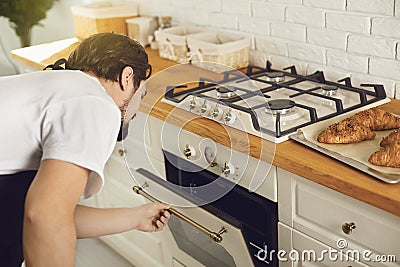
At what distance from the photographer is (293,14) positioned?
1.97 meters

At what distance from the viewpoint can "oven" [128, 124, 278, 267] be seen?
58.3 inches

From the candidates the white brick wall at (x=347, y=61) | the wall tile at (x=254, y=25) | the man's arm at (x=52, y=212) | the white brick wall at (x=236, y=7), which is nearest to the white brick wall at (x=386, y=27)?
the white brick wall at (x=347, y=61)

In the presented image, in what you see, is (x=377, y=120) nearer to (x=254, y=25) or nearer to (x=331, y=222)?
(x=331, y=222)

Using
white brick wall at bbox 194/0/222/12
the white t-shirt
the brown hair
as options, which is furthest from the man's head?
white brick wall at bbox 194/0/222/12

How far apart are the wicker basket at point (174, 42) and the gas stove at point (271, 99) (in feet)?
1.05

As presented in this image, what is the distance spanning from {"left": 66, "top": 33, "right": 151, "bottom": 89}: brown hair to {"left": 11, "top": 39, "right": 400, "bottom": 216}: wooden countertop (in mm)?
307

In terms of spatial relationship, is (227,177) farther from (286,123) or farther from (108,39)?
(108,39)

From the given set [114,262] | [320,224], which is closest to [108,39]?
[320,224]

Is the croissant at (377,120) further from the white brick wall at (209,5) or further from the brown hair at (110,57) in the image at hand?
the white brick wall at (209,5)

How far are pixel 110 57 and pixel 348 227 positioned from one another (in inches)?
26.7

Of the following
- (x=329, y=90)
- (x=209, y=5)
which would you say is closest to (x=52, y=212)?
(x=329, y=90)

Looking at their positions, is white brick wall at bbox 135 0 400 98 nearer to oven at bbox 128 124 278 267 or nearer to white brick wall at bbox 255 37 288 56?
white brick wall at bbox 255 37 288 56

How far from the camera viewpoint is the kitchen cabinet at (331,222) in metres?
1.19

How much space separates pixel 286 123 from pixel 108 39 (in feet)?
1.75
